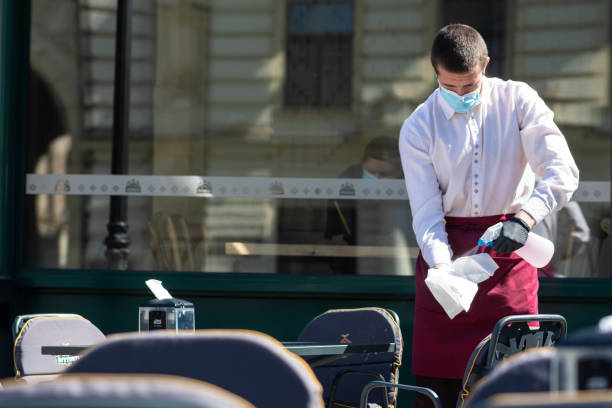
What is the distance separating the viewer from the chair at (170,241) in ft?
19.0

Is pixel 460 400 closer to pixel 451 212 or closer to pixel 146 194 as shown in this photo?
pixel 451 212

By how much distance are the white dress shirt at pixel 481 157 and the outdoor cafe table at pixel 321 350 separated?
1.42 ft

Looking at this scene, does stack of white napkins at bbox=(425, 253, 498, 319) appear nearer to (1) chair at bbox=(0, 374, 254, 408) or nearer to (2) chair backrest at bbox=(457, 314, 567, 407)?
(2) chair backrest at bbox=(457, 314, 567, 407)

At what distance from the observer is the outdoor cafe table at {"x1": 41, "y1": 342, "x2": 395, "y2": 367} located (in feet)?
11.1

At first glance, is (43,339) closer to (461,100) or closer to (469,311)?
(469,311)

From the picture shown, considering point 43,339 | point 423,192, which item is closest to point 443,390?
point 423,192

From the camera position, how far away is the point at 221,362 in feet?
6.08

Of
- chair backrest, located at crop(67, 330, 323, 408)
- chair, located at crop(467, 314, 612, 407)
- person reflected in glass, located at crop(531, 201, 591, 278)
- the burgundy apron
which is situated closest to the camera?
chair, located at crop(467, 314, 612, 407)

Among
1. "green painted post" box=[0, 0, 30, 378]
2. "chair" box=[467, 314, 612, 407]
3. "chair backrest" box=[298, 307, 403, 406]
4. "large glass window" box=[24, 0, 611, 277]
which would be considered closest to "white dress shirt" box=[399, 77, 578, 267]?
"chair backrest" box=[298, 307, 403, 406]

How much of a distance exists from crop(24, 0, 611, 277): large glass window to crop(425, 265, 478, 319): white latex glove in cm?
229

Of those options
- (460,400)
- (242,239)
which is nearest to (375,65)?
(242,239)

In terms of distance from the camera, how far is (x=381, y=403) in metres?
4.03

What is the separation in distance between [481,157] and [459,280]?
561mm

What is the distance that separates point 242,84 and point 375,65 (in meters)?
0.86
